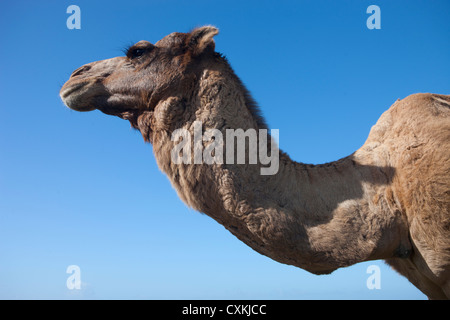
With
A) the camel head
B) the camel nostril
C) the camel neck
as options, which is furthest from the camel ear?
the camel nostril

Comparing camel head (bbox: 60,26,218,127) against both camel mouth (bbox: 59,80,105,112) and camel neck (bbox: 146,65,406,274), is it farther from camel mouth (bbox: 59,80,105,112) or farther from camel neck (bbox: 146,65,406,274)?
camel neck (bbox: 146,65,406,274)

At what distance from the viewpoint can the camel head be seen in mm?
Answer: 4148

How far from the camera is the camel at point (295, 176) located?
3607mm

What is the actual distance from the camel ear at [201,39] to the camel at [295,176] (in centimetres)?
1

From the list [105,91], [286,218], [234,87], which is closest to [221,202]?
[286,218]

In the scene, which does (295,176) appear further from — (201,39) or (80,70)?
(80,70)

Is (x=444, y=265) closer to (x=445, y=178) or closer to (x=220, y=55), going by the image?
(x=445, y=178)

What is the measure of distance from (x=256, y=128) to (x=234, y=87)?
48 centimetres

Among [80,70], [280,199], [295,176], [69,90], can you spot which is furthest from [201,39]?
[280,199]

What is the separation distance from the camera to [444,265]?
142 inches

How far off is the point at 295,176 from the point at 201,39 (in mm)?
1761

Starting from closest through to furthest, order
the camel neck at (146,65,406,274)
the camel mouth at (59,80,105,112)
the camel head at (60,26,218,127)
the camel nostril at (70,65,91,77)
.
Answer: the camel neck at (146,65,406,274)
the camel head at (60,26,218,127)
the camel mouth at (59,80,105,112)
the camel nostril at (70,65,91,77)
